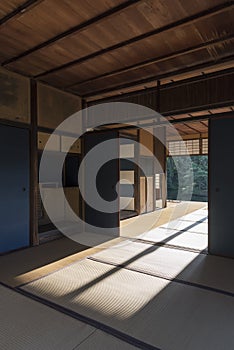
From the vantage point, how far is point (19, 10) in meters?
2.43

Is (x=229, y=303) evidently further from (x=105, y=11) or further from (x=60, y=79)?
(x=60, y=79)

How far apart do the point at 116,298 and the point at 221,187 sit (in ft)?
7.57

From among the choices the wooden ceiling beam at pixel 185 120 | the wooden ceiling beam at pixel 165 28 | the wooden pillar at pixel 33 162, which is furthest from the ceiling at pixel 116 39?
the wooden ceiling beam at pixel 185 120

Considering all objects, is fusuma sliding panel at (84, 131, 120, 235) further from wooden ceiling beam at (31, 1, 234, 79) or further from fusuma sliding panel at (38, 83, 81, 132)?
wooden ceiling beam at (31, 1, 234, 79)

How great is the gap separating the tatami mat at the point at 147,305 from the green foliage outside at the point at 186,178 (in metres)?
9.07

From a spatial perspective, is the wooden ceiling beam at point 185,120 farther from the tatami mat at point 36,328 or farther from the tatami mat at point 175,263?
the tatami mat at point 36,328

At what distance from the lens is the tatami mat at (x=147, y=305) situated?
1.89 meters

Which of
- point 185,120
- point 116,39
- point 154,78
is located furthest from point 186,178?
point 116,39

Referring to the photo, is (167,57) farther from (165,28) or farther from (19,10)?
(19,10)

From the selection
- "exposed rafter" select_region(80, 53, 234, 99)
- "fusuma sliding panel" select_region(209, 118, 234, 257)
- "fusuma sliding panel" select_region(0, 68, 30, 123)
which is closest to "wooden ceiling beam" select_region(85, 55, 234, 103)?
"exposed rafter" select_region(80, 53, 234, 99)

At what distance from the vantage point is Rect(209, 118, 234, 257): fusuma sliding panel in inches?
146

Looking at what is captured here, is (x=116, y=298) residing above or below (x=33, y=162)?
below

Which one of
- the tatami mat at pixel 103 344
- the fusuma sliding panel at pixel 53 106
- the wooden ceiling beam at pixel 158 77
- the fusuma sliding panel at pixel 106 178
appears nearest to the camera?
the tatami mat at pixel 103 344

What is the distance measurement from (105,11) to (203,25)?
1.06 metres
